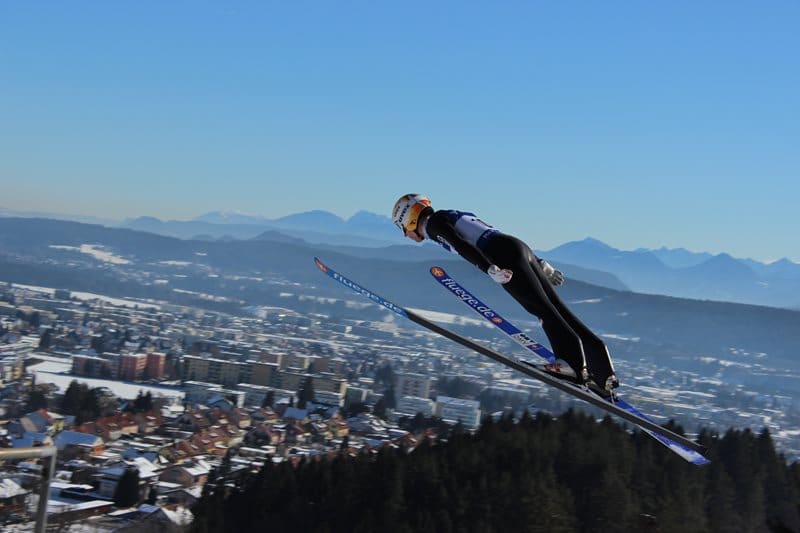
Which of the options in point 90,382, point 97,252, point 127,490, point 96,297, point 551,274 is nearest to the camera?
point 551,274

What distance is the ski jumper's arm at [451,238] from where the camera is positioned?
630cm

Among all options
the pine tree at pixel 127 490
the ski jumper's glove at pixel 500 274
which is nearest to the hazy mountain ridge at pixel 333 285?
the pine tree at pixel 127 490

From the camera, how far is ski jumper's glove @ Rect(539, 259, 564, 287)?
6277mm

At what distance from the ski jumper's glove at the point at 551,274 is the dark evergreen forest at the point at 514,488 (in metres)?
19.9

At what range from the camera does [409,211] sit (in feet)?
21.7

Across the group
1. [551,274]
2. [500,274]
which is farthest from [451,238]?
[551,274]

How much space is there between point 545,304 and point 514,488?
72.1 feet

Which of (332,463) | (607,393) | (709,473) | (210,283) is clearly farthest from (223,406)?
(210,283)

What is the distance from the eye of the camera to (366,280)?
125 metres

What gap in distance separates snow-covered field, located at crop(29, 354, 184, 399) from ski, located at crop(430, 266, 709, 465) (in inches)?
2115

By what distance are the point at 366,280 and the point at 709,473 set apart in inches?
3801

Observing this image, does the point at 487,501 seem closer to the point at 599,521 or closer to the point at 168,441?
the point at 599,521

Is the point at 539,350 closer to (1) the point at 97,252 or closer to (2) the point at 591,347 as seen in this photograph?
(2) the point at 591,347

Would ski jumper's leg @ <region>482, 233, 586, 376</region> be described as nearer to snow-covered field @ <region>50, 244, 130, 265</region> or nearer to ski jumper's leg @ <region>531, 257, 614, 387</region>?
ski jumper's leg @ <region>531, 257, 614, 387</region>
